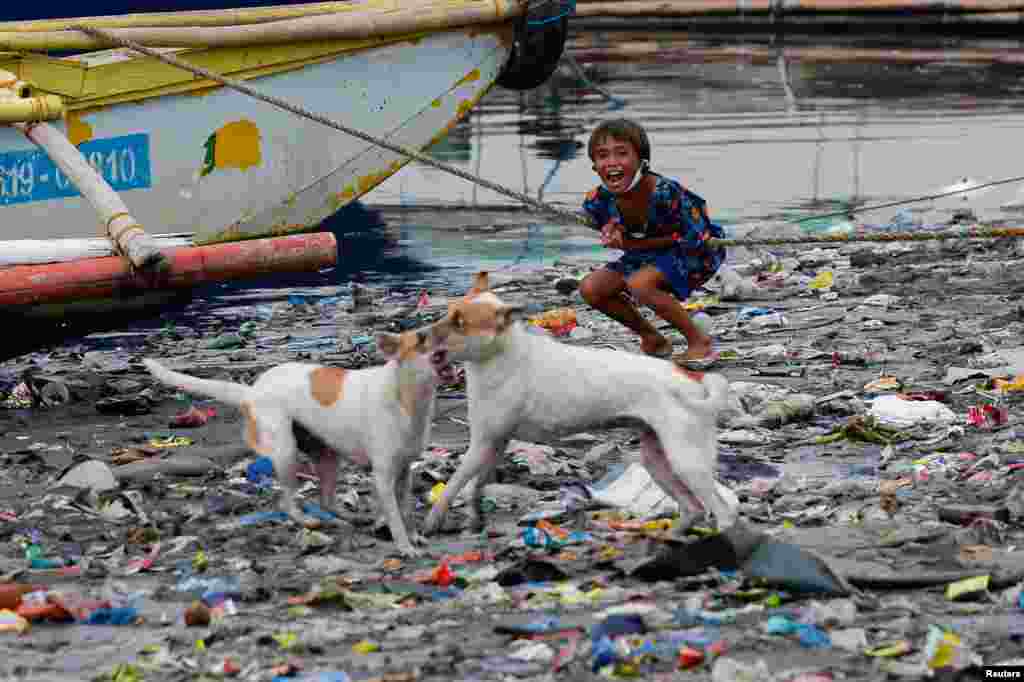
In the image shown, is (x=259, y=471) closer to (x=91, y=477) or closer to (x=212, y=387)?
(x=91, y=477)

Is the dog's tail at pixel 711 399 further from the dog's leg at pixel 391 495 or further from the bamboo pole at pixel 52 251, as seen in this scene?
the bamboo pole at pixel 52 251

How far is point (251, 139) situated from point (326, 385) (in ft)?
18.7

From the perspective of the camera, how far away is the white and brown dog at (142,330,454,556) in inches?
211

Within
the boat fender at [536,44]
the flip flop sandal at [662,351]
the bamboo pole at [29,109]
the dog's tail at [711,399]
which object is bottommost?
the flip flop sandal at [662,351]

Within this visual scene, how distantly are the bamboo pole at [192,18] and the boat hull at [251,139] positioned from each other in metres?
0.30

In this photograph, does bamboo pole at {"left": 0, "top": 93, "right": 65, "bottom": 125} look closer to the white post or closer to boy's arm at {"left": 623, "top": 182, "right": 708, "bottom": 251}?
the white post

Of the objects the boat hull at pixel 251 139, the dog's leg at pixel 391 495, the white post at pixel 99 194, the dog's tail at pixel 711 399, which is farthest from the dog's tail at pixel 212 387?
the boat hull at pixel 251 139

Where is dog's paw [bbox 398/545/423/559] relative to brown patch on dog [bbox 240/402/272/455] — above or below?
below

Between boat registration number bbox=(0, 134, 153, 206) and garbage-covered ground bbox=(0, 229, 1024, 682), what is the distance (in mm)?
1411

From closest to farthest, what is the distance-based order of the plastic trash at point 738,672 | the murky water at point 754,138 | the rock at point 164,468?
the plastic trash at point 738,672, the rock at point 164,468, the murky water at point 754,138

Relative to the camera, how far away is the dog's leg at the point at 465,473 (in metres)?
5.47

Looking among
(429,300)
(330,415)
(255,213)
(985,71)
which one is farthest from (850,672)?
(985,71)

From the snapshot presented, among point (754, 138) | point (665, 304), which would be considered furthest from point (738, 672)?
point (754, 138)

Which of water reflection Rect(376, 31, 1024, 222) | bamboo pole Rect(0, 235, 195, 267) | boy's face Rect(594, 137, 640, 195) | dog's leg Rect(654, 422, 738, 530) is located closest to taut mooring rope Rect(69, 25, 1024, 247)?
boy's face Rect(594, 137, 640, 195)
